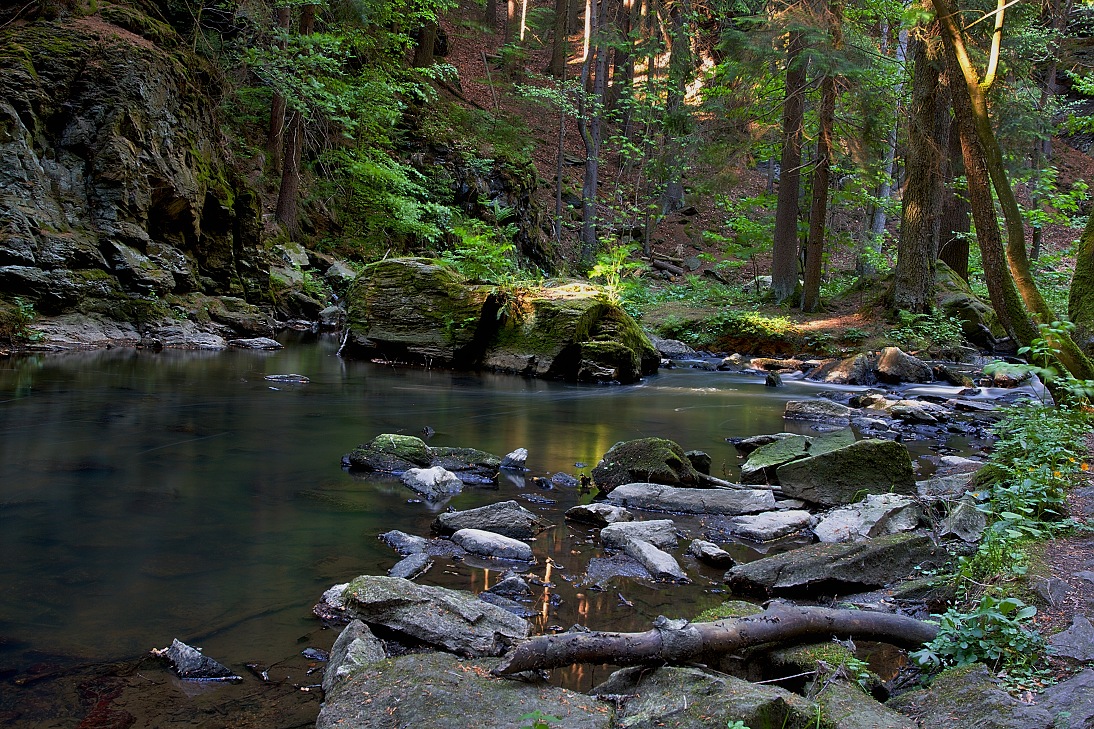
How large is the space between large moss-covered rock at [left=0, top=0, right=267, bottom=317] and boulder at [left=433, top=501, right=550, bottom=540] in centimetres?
1087

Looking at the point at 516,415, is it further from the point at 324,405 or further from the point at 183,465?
the point at 183,465

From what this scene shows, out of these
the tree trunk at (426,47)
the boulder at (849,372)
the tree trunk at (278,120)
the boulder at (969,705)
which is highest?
the tree trunk at (426,47)

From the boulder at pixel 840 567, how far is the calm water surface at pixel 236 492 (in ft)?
0.95

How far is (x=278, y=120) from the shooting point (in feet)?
68.2

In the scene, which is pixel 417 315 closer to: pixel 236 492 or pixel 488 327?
pixel 488 327

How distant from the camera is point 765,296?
66.1ft

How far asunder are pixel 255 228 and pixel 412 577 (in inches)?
623

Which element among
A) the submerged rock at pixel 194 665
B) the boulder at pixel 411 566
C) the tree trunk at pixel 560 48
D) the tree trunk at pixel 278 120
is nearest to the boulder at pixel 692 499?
the boulder at pixel 411 566

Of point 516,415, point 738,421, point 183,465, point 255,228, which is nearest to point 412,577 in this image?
point 183,465

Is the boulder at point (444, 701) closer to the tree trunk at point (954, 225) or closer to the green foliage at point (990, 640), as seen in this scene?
the green foliage at point (990, 640)

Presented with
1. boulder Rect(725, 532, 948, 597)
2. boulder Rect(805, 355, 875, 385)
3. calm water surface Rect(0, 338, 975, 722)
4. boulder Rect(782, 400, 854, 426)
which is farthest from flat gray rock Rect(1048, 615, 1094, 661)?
boulder Rect(805, 355, 875, 385)

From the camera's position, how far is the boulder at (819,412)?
32.6ft

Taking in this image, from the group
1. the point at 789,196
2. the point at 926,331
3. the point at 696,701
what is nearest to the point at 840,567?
the point at 696,701

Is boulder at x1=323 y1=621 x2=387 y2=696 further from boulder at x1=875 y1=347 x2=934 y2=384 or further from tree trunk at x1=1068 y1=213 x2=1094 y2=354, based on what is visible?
boulder at x1=875 y1=347 x2=934 y2=384
